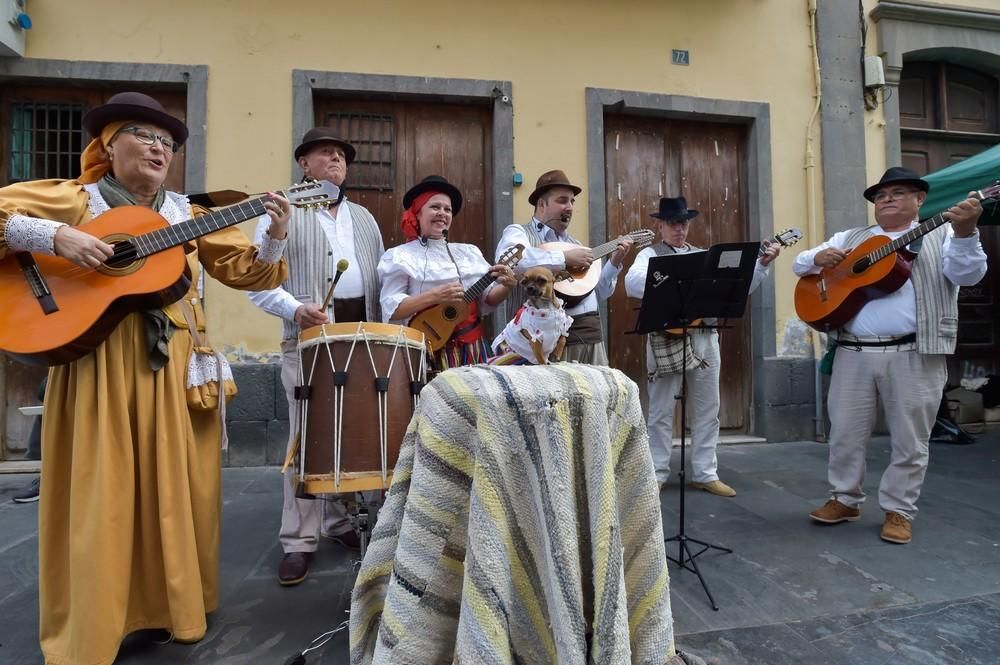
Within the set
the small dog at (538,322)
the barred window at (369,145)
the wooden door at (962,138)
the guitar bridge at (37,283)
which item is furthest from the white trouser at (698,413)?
the wooden door at (962,138)

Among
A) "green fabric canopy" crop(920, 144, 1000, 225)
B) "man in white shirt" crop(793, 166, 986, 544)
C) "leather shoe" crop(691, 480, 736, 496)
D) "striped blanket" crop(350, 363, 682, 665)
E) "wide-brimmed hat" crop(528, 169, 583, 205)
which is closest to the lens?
"striped blanket" crop(350, 363, 682, 665)

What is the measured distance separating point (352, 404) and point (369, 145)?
390cm

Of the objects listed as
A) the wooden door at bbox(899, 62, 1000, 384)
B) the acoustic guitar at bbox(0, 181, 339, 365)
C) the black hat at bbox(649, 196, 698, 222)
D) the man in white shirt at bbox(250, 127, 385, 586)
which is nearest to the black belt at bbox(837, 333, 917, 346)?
the black hat at bbox(649, 196, 698, 222)

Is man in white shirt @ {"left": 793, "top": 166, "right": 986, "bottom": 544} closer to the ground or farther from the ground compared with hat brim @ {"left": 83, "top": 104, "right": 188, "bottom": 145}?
closer to the ground

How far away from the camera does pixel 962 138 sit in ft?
22.2

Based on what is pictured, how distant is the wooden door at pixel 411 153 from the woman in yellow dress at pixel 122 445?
3045 mm

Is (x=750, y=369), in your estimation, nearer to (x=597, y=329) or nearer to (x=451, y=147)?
(x=597, y=329)

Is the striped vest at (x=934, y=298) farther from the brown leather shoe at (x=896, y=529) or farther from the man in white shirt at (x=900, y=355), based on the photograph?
the brown leather shoe at (x=896, y=529)

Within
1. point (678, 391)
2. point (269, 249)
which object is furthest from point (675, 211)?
point (269, 249)

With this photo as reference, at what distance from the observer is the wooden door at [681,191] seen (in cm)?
584

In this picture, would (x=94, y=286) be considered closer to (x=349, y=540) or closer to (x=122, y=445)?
(x=122, y=445)

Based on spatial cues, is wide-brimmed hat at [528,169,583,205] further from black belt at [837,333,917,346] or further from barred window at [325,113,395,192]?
black belt at [837,333,917,346]

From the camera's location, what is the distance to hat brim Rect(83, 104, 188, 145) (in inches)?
89.0

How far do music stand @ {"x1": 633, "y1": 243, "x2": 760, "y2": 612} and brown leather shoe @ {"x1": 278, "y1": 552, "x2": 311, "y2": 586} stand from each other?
1.83 metres
